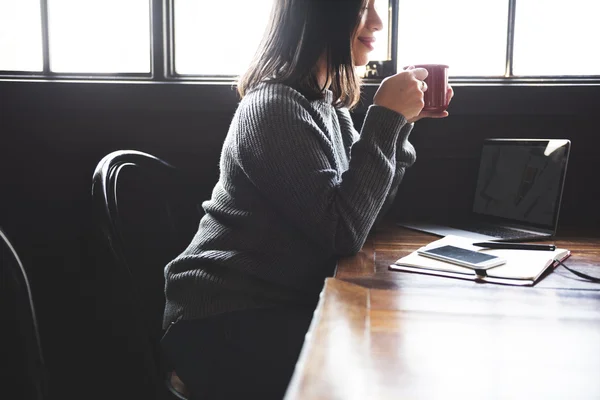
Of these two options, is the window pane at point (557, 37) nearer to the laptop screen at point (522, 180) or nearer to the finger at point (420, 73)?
the laptop screen at point (522, 180)

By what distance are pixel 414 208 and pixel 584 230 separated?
1.58ft

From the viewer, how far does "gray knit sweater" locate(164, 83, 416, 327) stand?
1.18 meters

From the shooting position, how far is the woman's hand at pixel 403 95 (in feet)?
4.15

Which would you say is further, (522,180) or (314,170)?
(522,180)

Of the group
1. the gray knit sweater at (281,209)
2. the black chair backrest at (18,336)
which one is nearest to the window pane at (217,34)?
the gray knit sweater at (281,209)

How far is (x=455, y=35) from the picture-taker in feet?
6.05

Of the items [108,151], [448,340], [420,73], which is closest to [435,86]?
[420,73]

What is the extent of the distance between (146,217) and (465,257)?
113 centimetres

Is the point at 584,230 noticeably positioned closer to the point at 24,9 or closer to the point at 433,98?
the point at 433,98

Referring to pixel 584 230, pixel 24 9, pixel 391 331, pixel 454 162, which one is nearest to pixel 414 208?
pixel 454 162

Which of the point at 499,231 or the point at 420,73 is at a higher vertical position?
the point at 420,73

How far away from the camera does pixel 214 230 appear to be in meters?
1.29

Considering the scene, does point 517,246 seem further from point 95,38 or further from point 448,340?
point 95,38

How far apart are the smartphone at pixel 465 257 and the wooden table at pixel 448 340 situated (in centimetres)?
7
